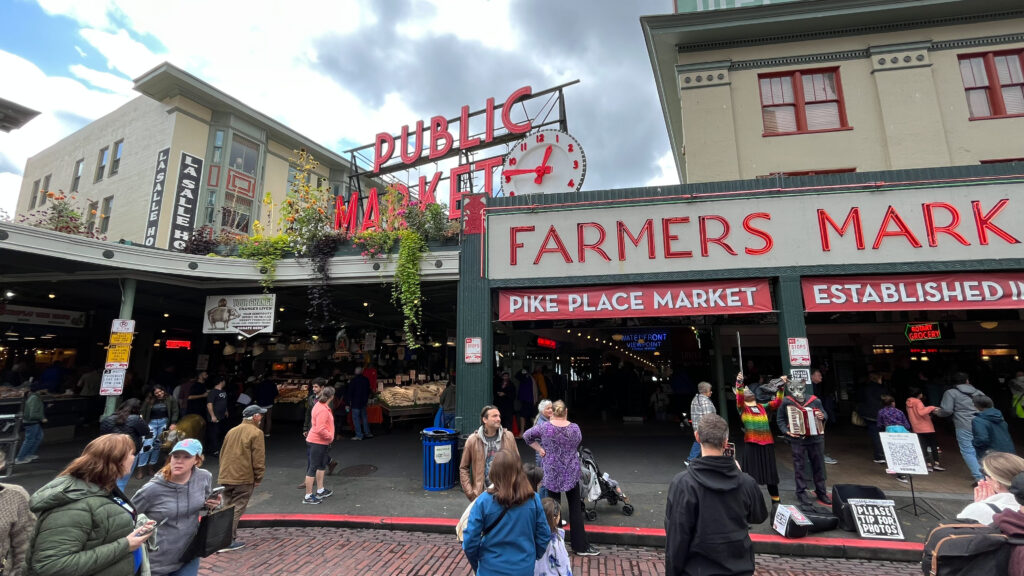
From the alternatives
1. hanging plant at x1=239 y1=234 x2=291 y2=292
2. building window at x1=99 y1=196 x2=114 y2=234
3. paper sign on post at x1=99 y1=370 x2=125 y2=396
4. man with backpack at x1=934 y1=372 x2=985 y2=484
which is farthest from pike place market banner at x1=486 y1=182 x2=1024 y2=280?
building window at x1=99 y1=196 x2=114 y2=234

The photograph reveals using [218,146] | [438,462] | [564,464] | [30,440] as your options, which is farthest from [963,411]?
[218,146]

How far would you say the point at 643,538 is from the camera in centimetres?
625

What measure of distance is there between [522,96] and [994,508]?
15572 millimetres

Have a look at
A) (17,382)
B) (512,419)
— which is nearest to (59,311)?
(17,382)

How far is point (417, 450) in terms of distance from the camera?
1143cm

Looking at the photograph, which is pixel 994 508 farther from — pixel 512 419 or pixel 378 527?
pixel 512 419

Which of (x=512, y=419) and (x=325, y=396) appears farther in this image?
(x=512, y=419)

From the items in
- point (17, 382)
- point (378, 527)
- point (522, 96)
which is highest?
point (522, 96)

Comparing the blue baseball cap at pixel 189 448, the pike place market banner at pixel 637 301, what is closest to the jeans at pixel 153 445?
the blue baseball cap at pixel 189 448

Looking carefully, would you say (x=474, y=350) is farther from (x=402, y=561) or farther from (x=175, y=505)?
(x=175, y=505)

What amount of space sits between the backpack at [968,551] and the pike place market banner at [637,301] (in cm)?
629

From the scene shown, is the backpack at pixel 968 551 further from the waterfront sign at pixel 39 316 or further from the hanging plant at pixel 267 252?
the waterfront sign at pixel 39 316

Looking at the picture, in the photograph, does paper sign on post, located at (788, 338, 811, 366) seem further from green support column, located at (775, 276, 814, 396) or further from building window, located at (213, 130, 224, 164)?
building window, located at (213, 130, 224, 164)

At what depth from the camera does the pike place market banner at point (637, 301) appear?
9.16 m
